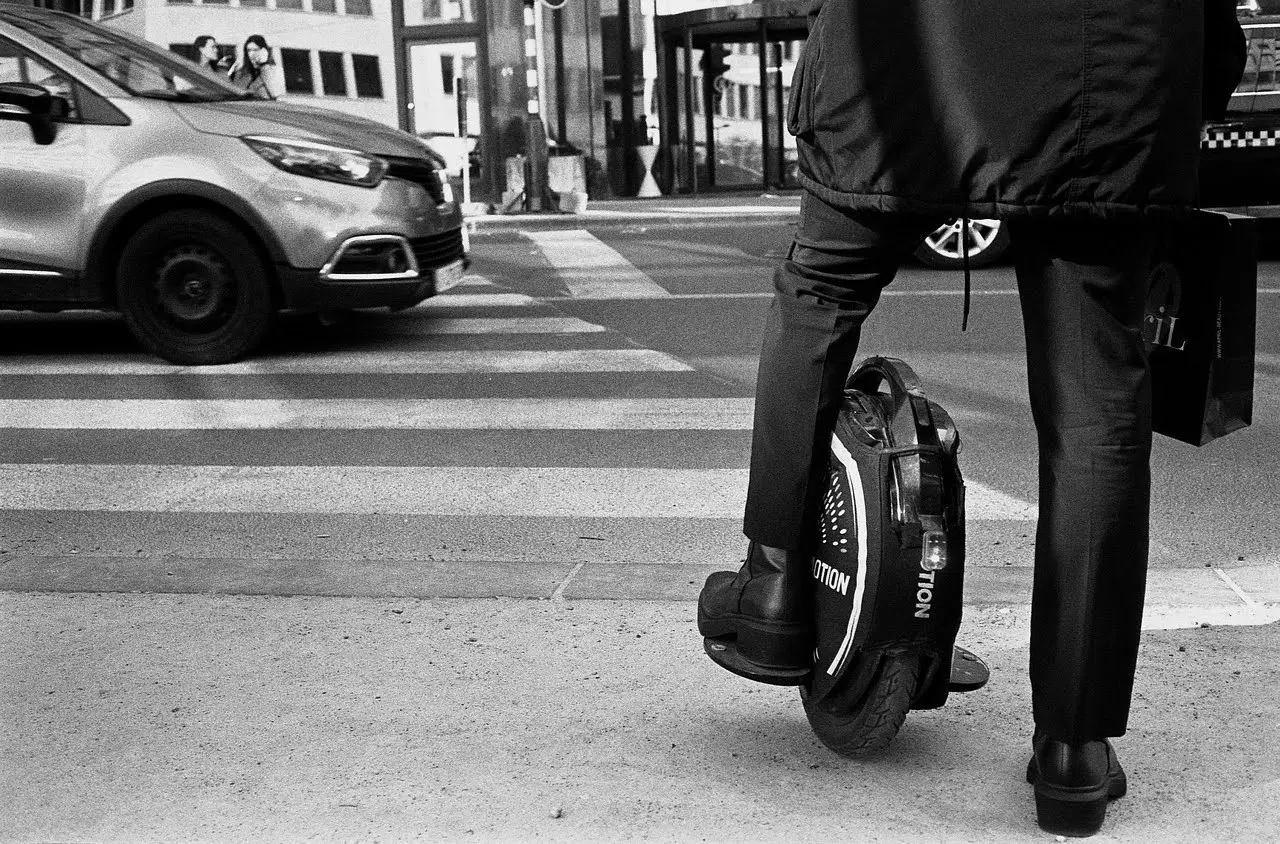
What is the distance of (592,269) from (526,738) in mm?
8075

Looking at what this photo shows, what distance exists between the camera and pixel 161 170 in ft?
22.2

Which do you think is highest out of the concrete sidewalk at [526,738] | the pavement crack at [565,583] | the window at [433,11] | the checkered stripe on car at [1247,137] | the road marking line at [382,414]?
the window at [433,11]

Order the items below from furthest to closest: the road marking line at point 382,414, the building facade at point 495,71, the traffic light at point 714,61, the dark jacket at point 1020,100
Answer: the traffic light at point 714,61 < the building facade at point 495,71 < the road marking line at point 382,414 < the dark jacket at point 1020,100

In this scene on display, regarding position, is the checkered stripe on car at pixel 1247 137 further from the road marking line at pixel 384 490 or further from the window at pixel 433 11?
the window at pixel 433 11

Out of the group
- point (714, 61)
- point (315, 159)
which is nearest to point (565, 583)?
point (315, 159)

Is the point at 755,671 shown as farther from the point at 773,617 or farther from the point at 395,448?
the point at 395,448

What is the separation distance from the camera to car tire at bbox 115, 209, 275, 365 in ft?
22.4

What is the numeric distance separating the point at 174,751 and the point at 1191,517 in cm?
280

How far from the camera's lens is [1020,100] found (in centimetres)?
203

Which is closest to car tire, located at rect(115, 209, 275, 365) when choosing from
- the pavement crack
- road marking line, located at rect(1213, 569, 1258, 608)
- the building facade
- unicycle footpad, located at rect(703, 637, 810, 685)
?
the pavement crack

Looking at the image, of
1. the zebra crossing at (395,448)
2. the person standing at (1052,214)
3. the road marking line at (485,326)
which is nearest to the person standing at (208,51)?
the road marking line at (485,326)

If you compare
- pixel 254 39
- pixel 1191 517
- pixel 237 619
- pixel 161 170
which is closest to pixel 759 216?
pixel 254 39

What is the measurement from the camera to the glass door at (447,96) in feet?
64.3

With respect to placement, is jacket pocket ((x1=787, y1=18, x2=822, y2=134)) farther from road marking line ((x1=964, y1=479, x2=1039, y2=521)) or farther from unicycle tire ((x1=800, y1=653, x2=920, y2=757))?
road marking line ((x1=964, y1=479, x2=1039, y2=521))
